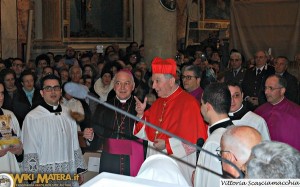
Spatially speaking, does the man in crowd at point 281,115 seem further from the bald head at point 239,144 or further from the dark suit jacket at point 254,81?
the bald head at point 239,144

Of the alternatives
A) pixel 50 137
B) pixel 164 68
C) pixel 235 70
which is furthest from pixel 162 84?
pixel 235 70

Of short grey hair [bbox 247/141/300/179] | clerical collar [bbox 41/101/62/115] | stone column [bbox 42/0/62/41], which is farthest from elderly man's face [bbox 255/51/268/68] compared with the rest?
stone column [bbox 42/0/62/41]

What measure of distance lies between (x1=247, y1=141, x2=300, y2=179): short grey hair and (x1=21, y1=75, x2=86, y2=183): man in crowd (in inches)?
138

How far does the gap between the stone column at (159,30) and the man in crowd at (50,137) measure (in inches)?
211

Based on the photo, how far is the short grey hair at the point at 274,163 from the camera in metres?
2.08

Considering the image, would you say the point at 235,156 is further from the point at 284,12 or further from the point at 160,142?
the point at 284,12

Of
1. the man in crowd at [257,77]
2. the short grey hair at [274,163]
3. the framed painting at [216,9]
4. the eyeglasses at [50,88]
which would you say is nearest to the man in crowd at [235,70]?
the man in crowd at [257,77]

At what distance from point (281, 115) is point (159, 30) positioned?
17.3 ft

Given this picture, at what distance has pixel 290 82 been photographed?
8727mm

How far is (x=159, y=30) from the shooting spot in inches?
427

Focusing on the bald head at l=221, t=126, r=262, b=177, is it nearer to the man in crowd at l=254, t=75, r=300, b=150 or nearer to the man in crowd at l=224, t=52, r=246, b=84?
the man in crowd at l=254, t=75, r=300, b=150

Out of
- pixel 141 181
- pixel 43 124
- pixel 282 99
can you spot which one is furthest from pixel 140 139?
pixel 141 181

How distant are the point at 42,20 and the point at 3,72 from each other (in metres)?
9.26

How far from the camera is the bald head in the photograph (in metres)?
2.66
